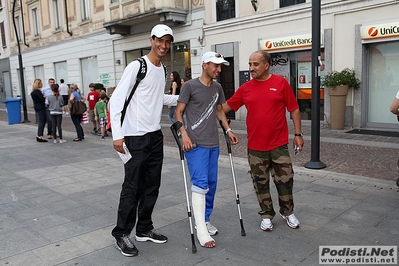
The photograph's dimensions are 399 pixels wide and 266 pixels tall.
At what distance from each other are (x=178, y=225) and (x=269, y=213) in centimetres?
104

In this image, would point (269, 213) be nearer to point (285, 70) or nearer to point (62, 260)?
point (62, 260)

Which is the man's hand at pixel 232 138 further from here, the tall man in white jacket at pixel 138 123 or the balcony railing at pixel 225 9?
the balcony railing at pixel 225 9

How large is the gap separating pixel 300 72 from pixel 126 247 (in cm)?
1058

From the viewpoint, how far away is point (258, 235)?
13.0 feet

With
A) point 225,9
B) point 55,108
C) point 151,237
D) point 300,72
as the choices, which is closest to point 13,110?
point 55,108

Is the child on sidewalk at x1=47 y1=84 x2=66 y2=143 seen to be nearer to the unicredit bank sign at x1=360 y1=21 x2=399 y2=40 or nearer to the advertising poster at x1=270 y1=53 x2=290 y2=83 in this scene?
the advertising poster at x1=270 y1=53 x2=290 y2=83

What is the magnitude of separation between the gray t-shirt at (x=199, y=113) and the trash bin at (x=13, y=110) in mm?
15141

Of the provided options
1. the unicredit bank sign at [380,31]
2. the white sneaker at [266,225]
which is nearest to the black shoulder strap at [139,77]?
the white sneaker at [266,225]

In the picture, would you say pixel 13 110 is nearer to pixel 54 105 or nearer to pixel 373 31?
pixel 54 105

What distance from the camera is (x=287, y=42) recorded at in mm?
12406

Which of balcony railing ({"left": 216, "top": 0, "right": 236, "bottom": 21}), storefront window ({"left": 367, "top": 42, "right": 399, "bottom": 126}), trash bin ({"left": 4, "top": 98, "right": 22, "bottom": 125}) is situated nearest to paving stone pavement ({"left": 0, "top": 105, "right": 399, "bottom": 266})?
storefront window ({"left": 367, "top": 42, "right": 399, "bottom": 126})

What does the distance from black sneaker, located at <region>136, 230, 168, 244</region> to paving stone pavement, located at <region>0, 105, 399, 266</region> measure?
0.07 m

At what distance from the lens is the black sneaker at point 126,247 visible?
139 inches

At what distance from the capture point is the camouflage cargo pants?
13.1ft
